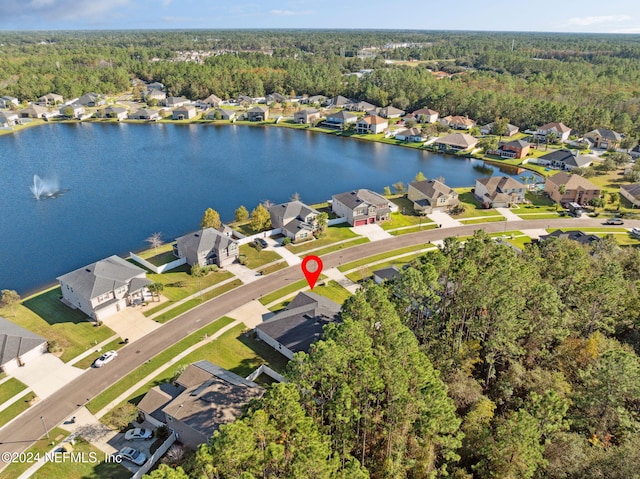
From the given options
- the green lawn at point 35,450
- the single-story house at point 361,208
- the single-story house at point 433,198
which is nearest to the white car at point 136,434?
the green lawn at point 35,450

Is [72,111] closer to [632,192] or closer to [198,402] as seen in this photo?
[198,402]

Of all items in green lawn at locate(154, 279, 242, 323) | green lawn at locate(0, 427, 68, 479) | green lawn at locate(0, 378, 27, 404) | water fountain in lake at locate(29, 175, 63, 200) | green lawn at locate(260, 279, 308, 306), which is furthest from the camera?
water fountain in lake at locate(29, 175, 63, 200)

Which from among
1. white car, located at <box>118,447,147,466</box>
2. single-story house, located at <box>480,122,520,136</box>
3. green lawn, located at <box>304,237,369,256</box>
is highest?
single-story house, located at <box>480,122,520,136</box>

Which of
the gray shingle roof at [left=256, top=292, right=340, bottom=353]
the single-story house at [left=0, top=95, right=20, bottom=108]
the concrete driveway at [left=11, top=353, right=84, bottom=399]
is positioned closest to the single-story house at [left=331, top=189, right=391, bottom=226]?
the gray shingle roof at [left=256, top=292, right=340, bottom=353]

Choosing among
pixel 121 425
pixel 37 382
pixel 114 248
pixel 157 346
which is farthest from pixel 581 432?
pixel 114 248

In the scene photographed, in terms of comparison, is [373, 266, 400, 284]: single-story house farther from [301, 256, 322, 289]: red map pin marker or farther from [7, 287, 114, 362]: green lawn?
[7, 287, 114, 362]: green lawn

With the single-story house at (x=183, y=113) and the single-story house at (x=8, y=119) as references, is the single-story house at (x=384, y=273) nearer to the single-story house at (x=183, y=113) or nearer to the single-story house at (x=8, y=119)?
the single-story house at (x=183, y=113)
